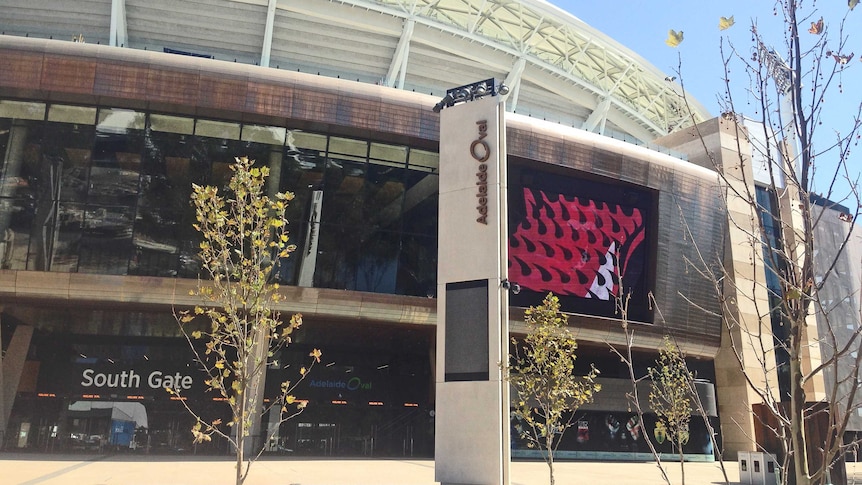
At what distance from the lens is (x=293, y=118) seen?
30625 millimetres

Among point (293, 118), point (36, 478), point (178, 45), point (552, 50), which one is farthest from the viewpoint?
point (552, 50)

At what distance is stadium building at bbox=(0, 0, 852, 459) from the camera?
95.9 ft

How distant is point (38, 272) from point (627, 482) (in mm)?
25478

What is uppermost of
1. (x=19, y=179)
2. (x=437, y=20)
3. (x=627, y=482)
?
(x=437, y=20)

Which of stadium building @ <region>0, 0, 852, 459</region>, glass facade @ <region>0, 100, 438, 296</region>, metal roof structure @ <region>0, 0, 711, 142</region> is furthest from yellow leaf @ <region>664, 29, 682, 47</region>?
metal roof structure @ <region>0, 0, 711, 142</region>

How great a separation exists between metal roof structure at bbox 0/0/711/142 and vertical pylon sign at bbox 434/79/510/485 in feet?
56.7

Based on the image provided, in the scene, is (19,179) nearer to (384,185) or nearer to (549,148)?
(384,185)

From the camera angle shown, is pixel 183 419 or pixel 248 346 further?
pixel 183 419

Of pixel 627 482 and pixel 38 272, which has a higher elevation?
pixel 38 272

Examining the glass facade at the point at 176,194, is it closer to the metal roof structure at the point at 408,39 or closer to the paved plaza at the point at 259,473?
the paved plaza at the point at 259,473

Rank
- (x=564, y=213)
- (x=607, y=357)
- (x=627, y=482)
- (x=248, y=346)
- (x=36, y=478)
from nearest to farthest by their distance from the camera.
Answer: (x=248, y=346)
(x=36, y=478)
(x=627, y=482)
(x=564, y=213)
(x=607, y=357)

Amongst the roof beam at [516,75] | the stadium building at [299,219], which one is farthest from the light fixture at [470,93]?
the roof beam at [516,75]

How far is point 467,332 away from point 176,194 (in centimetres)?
1810

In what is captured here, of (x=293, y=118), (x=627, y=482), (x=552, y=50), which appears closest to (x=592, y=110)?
(x=552, y=50)
